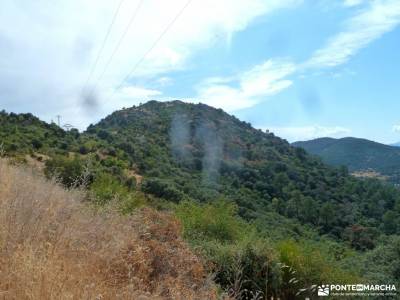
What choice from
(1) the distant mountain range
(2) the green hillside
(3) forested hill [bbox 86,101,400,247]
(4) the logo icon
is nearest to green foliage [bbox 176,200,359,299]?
(2) the green hillside

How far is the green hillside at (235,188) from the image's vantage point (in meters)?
9.09

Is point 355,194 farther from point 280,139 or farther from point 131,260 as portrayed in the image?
point 131,260

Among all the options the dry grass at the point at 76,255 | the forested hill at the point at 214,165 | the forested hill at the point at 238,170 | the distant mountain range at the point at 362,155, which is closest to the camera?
the dry grass at the point at 76,255

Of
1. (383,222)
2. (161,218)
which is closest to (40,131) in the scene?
(383,222)

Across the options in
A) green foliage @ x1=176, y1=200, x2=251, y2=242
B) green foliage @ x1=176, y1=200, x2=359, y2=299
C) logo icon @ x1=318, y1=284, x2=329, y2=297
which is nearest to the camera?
green foliage @ x1=176, y1=200, x2=359, y2=299

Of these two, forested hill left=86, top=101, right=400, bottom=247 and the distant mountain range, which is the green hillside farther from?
the distant mountain range

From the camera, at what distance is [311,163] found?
5484cm

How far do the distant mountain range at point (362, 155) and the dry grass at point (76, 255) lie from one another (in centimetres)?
7433

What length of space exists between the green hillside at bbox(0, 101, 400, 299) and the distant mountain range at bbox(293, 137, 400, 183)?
25234 mm

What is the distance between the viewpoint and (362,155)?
281ft

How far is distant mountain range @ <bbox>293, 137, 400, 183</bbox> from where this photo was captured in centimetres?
7759

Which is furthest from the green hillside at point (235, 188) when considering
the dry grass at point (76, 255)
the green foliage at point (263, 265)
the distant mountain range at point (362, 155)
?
→ the distant mountain range at point (362, 155)

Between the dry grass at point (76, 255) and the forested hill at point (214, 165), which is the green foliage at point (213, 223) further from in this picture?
the dry grass at point (76, 255)

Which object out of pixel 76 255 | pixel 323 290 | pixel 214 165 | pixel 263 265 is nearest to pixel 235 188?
pixel 214 165
